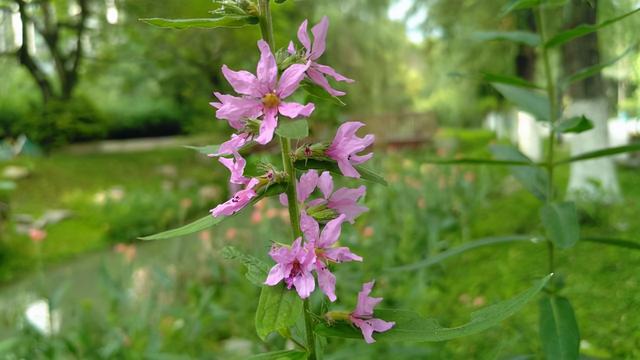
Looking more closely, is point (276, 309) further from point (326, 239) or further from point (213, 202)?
point (213, 202)

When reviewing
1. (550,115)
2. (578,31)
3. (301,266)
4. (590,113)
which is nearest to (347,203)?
(301,266)

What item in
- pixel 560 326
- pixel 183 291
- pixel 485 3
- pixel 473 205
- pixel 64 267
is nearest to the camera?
pixel 560 326

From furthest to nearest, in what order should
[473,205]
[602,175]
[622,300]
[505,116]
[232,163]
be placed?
[505,116]
[602,175]
[473,205]
[622,300]
[232,163]

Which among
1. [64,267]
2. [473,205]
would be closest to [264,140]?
[473,205]

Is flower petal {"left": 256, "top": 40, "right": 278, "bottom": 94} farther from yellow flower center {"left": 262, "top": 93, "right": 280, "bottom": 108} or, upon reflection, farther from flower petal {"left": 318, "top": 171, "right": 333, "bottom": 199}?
flower petal {"left": 318, "top": 171, "right": 333, "bottom": 199}

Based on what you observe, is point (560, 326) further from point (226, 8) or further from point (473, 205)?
point (473, 205)

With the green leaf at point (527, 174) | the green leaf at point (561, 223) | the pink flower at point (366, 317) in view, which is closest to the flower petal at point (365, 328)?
the pink flower at point (366, 317)

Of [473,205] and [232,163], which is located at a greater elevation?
[232,163]

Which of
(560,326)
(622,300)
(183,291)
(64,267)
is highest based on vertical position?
(560,326)
